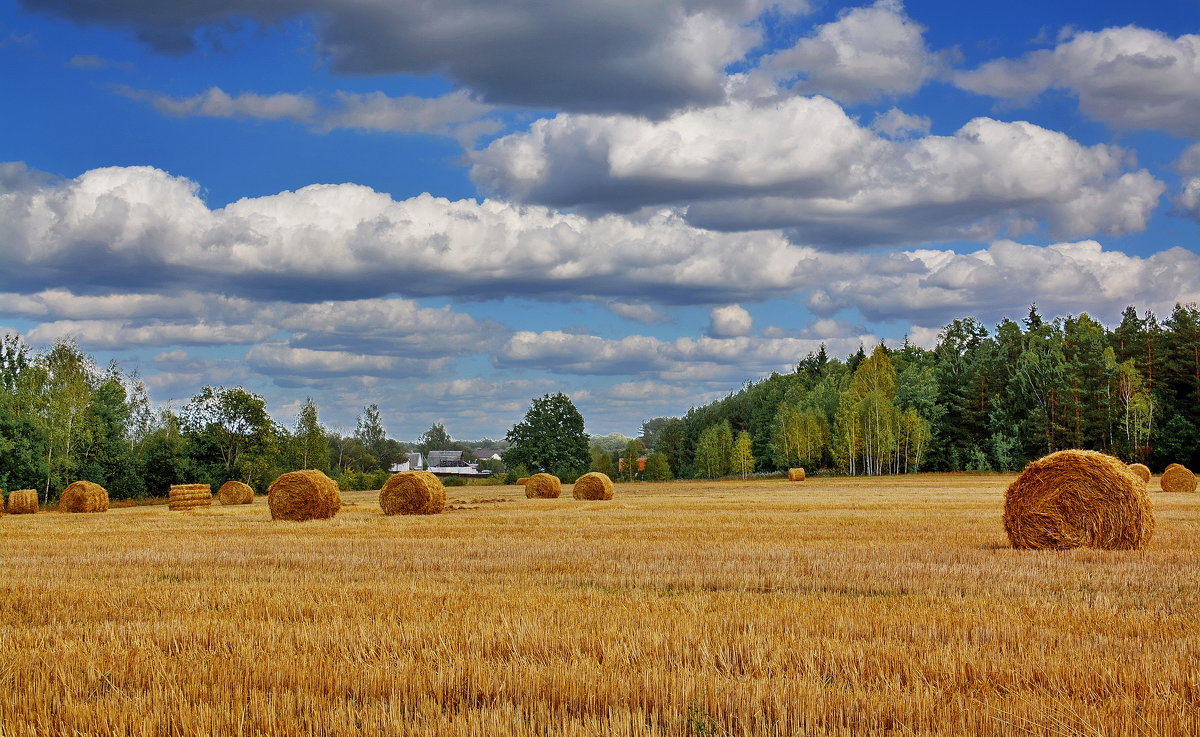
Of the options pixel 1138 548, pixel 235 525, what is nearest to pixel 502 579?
pixel 1138 548

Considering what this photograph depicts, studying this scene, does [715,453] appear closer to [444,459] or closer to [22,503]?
[22,503]

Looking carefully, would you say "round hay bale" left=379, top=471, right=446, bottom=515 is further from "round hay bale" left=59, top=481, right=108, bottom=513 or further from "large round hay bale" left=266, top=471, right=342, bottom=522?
"round hay bale" left=59, top=481, right=108, bottom=513

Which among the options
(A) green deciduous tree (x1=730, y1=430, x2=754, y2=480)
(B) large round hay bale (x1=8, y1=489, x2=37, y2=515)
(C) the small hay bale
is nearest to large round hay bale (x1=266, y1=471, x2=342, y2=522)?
(C) the small hay bale

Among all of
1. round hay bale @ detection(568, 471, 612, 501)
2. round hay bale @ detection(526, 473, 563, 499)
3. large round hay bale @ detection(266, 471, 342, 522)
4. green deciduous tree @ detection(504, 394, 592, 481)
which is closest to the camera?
large round hay bale @ detection(266, 471, 342, 522)

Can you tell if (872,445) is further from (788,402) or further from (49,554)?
(49,554)

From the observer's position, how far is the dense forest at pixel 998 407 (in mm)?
75312

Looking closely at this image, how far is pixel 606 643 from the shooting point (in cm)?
694

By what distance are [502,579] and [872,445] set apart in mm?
82849

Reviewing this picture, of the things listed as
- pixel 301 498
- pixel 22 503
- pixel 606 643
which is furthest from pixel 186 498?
pixel 606 643

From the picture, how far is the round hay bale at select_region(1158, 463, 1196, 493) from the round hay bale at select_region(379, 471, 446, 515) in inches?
1209

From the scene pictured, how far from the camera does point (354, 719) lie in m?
5.16

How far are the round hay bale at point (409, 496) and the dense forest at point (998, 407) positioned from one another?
62.4 meters

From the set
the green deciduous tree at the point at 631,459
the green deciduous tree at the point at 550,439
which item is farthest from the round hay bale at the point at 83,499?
the green deciduous tree at the point at 631,459

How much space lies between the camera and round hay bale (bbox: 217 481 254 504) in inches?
1729
